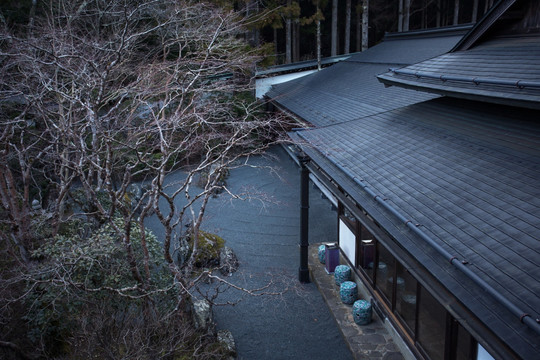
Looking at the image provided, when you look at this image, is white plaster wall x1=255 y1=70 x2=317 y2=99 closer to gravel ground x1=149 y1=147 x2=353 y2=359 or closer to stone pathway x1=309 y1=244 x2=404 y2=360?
gravel ground x1=149 y1=147 x2=353 y2=359

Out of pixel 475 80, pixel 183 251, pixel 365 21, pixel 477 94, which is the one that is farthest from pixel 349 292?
pixel 365 21

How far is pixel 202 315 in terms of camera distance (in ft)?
25.9

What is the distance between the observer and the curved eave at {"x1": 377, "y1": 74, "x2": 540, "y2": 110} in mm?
5056

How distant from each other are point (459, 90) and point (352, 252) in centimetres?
430

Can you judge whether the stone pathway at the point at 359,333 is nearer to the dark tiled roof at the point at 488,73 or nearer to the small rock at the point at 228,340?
the small rock at the point at 228,340

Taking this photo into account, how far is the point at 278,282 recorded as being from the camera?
968 centimetres

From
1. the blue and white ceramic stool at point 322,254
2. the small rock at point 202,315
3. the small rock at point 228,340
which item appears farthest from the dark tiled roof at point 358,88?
the small rock at point 228,340

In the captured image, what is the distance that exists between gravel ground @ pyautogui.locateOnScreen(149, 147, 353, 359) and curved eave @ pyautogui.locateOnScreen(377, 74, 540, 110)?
123 inches

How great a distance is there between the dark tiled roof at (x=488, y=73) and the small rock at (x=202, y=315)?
572 cm

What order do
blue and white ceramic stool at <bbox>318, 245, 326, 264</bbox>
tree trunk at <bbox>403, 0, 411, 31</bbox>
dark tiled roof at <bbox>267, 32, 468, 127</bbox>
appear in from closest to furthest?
1. blue and white ceramic stool at <bbox>318, 245, 326, 264</bbox>
2. dark tiled roof at <bbox>267, 32, 468, 127</bbox>
3. tree trunk at <bbox>403, 0, 411, 31</bbox>

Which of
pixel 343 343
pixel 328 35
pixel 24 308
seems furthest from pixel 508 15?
pixel 328 35

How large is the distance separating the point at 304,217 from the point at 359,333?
2798 millimetres

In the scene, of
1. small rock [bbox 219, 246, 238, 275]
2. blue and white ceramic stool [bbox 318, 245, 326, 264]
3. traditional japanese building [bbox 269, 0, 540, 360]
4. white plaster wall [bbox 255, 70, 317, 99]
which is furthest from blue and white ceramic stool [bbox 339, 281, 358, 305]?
white plaster wall [bbox 255, 70, 317, 99]

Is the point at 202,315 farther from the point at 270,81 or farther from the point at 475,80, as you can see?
the point at 270,81
